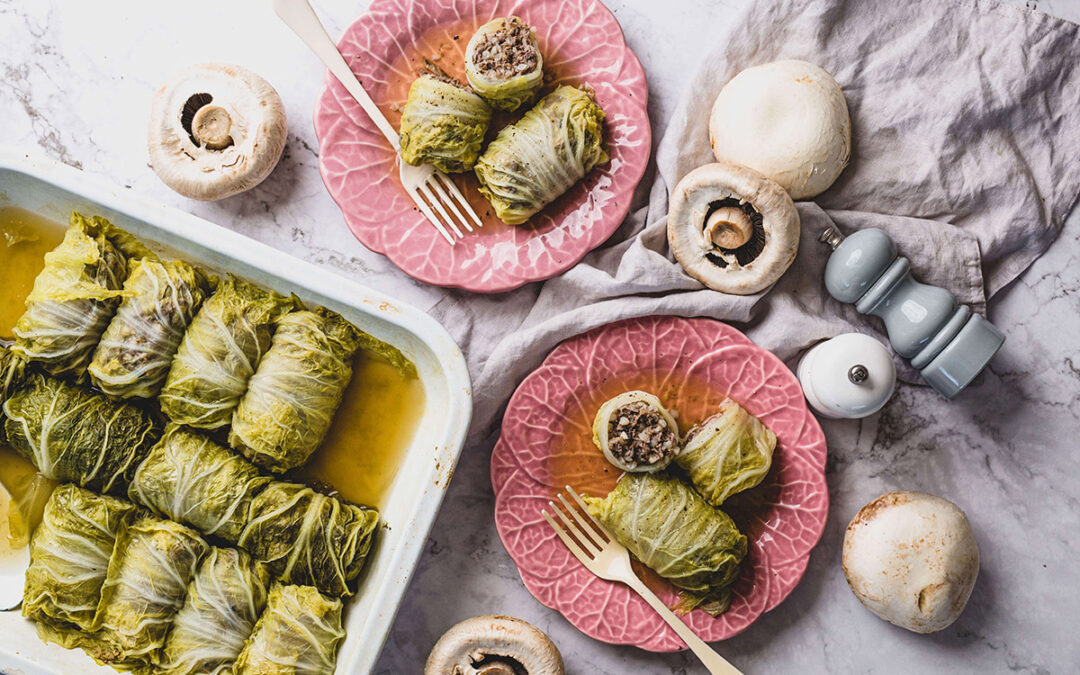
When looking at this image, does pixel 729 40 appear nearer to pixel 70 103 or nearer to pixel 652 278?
pixel 652 278

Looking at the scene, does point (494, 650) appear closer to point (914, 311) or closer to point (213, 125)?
point (914, 311)

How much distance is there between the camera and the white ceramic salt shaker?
3.53 metres

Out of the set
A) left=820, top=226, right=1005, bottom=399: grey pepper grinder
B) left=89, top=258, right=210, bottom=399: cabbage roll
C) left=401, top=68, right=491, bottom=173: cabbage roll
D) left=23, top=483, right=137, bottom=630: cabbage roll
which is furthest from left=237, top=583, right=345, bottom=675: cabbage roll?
left=820, top=226, right=1005, bottom=399: grey pepper grinder

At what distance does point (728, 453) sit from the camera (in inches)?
141

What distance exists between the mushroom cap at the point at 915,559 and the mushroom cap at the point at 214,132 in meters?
3.19

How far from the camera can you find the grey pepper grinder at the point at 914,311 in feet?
11.7

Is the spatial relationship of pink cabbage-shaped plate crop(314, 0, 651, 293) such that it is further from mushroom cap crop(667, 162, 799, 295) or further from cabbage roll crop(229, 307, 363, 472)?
cabbage roll crop(229, 307, 363, 472)

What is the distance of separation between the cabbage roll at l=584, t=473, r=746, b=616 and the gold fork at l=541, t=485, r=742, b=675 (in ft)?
0.27

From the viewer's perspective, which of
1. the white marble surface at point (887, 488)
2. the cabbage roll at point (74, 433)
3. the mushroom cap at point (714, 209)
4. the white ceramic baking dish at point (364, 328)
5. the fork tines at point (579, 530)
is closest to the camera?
the white ceramic baking dish at point (364, 328)

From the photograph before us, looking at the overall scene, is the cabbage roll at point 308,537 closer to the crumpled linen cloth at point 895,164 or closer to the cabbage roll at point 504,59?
the crumpled linen cloth at point 895,164

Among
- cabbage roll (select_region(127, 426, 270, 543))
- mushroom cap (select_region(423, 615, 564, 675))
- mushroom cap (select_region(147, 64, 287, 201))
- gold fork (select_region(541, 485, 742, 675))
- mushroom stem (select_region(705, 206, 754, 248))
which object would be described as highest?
mushroom cap (select_region(147, 64, 287, 201))

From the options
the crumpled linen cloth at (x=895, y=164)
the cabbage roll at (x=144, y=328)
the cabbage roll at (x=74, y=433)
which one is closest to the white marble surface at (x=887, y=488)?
the crumpled linen cloth at (x=895, y=164)

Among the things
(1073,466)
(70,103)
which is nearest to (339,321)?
(70,103)

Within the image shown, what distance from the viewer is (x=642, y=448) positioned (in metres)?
3.60
